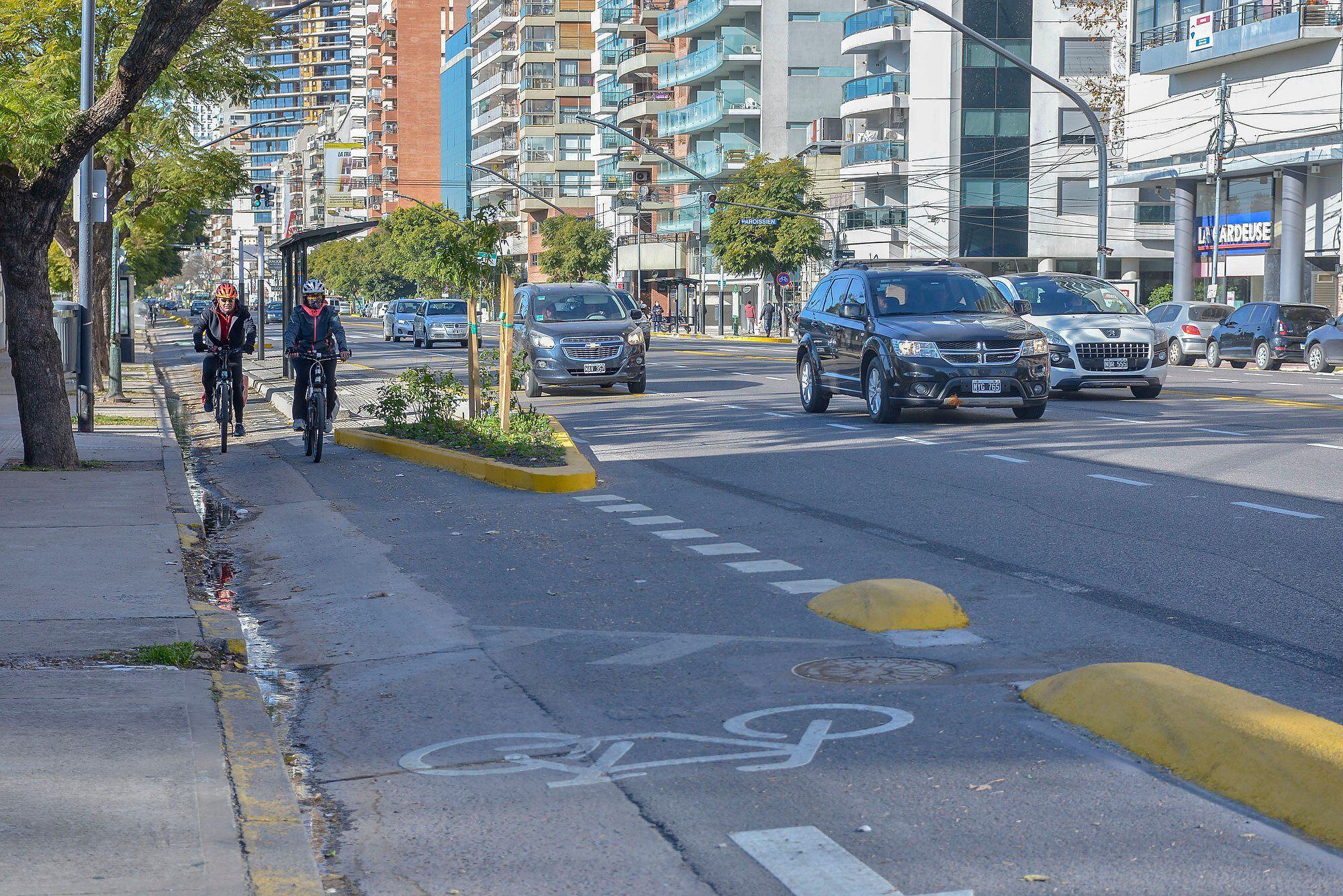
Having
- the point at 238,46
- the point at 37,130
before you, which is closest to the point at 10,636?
the point at 37,130

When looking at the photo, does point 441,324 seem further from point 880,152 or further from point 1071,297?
point 880,152

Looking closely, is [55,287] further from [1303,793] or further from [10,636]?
[1303,793]

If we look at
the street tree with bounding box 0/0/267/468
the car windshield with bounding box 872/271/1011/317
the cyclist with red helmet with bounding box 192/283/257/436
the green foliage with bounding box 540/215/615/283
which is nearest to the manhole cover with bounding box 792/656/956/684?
the street tree with bounding box 0/0/267/468

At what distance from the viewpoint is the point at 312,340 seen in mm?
17812

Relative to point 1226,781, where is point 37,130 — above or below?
above

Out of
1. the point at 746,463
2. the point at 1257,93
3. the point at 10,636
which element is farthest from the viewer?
the point at 1257,93

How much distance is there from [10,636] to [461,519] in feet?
16.2

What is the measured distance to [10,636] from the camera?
7723 mm

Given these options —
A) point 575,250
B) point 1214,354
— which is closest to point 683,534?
point 1214,354

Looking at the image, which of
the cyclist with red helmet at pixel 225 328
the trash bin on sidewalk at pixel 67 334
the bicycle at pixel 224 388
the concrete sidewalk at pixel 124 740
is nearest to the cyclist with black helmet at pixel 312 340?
the cyclist with red helmet at pixel 225 328

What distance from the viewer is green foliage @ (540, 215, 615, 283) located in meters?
104

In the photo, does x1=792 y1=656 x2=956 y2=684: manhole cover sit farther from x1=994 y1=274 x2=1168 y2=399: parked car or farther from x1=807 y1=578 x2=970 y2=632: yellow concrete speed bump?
x1=994 y1=274 x2=1168 y2=399: parked car

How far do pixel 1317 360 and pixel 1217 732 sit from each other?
35246 mm

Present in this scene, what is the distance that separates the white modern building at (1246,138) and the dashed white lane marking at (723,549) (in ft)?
139
